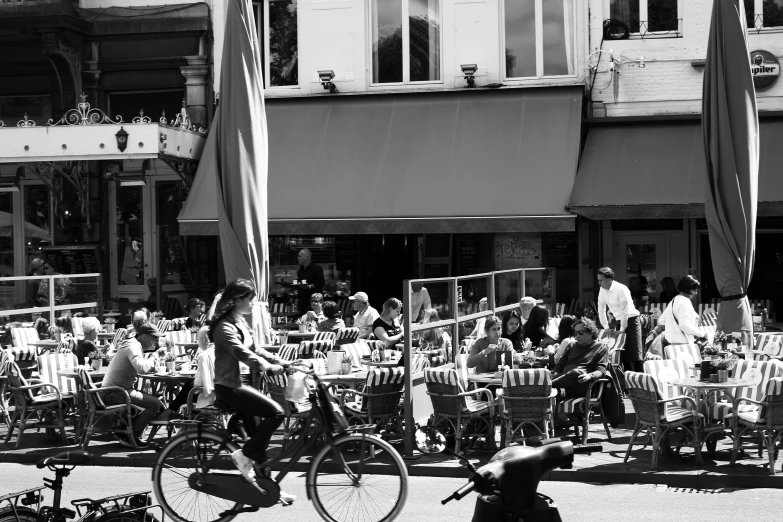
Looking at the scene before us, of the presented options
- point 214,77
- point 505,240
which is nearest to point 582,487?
point 505,240

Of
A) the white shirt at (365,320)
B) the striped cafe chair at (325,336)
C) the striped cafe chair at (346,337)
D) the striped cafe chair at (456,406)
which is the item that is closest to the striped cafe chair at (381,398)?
the striped cafe chair at (456,406)

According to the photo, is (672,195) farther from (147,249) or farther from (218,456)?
(218,456)

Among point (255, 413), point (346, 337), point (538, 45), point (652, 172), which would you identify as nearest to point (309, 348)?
point (346, 337)

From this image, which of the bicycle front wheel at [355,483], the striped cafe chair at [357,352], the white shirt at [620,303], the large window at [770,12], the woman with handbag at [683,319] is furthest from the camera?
the large window at [770,12]

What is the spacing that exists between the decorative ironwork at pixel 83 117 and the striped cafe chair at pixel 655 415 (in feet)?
40.0

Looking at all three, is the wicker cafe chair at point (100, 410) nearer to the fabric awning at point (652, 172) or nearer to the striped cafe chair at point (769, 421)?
the striped cafe chair at point (769, 421)

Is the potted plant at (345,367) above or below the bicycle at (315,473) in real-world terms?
above

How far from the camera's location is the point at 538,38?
2125 cm

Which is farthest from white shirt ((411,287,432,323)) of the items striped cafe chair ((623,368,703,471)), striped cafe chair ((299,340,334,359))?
striped cafe chair ((299,340,334,359))

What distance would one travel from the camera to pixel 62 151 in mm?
19672

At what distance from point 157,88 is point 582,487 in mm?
14678

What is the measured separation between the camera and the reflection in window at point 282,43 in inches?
875

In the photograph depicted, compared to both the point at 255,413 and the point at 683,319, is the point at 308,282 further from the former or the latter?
the point at 255,413

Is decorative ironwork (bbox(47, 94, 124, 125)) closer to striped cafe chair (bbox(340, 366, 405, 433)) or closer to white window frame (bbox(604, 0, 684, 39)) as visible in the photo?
white window frame (bbox(604, 0, 684, 39))
